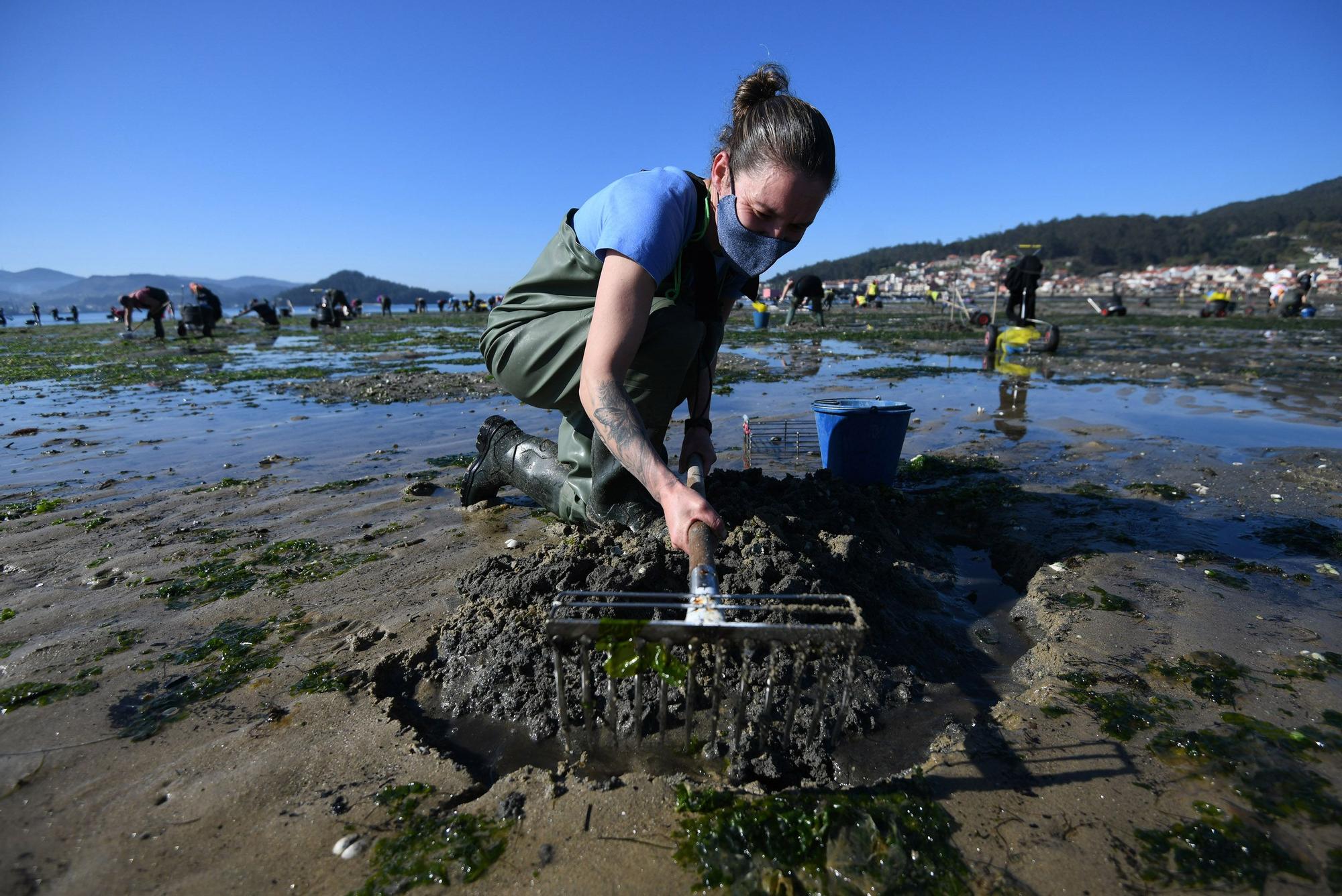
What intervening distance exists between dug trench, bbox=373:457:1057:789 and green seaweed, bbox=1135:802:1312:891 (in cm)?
55

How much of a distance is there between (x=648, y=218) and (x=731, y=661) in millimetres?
1506

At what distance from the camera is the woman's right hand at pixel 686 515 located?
1.80m

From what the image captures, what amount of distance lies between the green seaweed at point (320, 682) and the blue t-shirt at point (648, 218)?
169 cm

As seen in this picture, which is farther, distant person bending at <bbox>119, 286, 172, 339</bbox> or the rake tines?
distant person bending at <bbox>119, 286, 172, 339</bbox>

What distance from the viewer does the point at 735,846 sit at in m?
1.46

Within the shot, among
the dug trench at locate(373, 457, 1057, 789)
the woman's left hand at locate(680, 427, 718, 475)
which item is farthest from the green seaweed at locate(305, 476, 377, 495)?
the woman's left hand at locate(680, 427, 718, 475)

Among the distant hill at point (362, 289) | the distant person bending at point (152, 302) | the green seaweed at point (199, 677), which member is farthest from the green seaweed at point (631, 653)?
the distant hill at point (362, 289)

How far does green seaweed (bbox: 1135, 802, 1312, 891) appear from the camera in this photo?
4.56 ft

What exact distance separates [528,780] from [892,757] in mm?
1010

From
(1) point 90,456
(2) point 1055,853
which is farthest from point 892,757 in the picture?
(1) point 90,456

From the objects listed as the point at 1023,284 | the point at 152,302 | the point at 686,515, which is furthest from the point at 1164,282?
the point at 686,515

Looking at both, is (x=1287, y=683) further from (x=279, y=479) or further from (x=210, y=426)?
(x=210, y=426)

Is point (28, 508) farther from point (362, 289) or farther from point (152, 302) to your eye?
point (362, 289)

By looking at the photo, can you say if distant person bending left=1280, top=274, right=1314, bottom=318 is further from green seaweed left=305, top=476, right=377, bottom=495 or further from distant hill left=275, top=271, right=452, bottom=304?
distant hill left=275, top=271, right=452, bottom=304
